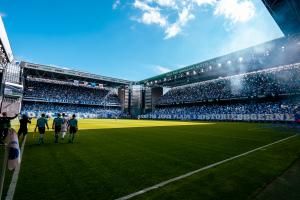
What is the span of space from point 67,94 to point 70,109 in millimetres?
7103

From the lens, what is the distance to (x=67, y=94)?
73.9 meters

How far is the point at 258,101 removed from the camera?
50.6 m

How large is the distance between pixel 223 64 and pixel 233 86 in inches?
583

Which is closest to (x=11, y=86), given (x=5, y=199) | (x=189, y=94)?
(x=5, y=199)

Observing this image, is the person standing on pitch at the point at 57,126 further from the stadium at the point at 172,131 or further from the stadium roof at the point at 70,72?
the stadium roof at the point at 70,72

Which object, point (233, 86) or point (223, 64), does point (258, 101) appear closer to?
point (233, 86)

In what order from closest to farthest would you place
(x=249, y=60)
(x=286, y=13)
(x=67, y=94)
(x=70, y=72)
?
1. (x=286, y=13)
2. (x=249, y=60)
3. (x=70, y=72)
4. (x=67, y=94)

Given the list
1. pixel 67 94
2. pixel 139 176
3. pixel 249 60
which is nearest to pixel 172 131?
pixel 139 176

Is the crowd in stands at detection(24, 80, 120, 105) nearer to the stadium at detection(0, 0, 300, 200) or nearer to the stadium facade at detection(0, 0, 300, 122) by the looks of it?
the stadium facade at detection(0, 0, 300, 122)

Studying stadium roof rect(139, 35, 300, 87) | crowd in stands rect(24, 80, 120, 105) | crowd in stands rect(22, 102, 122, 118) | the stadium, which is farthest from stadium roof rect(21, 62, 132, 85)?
stadium roof rect(139, 35, 300, 87)

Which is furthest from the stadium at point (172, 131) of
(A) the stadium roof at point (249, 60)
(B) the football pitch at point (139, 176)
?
(A) the stadium roof at point (249, 60)

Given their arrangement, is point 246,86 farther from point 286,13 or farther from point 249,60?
point 286,13

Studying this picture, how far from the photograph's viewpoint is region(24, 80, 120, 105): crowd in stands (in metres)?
66.1

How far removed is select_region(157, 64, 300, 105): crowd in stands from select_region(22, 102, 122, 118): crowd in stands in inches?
1021
